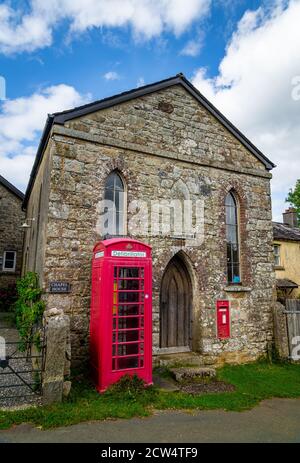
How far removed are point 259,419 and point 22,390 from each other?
4303mm

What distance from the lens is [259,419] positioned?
507cm

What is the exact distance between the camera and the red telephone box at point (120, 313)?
573 cm

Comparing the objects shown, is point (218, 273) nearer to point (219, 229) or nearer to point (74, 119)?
point (219, 229)

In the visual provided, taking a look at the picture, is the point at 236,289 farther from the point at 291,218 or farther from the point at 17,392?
the point at 291,218

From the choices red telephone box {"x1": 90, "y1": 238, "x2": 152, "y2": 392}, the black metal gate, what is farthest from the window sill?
the black metal gate

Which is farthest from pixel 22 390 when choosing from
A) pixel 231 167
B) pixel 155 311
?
pixel 231 167

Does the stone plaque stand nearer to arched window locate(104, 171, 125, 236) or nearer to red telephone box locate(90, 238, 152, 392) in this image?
red telephone box locate(90, 238, 152, 392)

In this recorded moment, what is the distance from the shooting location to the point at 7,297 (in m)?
17.5

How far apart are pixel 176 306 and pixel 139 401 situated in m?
3.36

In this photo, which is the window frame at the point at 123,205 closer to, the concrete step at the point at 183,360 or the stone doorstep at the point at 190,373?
the concrete step at the point at 183,360

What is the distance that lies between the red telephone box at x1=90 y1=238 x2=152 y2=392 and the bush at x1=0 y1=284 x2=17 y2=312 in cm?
1285

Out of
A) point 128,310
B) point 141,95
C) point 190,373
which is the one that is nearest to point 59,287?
point 128,310

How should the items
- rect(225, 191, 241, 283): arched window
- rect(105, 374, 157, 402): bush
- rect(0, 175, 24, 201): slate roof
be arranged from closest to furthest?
rect(105, 374, 157, 402): bush, rect(225, 191, 241, 283): arched window, rect(0, 175, 24, 201): slate roof

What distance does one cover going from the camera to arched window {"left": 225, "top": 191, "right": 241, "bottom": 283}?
923cm
